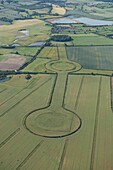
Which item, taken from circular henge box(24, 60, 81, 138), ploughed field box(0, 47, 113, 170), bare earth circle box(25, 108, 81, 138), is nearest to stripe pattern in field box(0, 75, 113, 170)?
ploughed field box(0, 47, 113, 170)

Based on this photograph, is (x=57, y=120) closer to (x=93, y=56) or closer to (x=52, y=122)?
(x=52, y=122)

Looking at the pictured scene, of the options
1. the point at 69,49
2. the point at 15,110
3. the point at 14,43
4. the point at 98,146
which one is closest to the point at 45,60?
the point at 69,49

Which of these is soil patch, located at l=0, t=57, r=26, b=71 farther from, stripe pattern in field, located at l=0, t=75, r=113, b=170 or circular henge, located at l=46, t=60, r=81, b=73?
stripe pattern in field, located at l=0, t=75, r=113, b=170

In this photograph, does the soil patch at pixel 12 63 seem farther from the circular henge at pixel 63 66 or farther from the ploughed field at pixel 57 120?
the circular henge at pixel 63 66

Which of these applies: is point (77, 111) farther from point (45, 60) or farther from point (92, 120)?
point (45, 60)

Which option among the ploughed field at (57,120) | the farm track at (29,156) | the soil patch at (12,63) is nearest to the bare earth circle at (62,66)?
the ploughed field at (57,120)

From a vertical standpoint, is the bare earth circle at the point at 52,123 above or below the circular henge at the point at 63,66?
below

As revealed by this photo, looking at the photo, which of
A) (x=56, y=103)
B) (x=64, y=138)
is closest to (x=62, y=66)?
(x=56, y=103)

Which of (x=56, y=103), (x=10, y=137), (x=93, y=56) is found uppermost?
(x=93, y=56)
